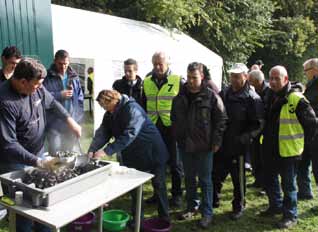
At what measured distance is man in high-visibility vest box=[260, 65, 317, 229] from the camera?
3596mm

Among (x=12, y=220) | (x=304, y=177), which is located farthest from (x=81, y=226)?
→ (x=304, y=177)

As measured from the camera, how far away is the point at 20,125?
2.63 metres

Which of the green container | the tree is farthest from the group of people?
the tree

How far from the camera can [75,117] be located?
4.58m

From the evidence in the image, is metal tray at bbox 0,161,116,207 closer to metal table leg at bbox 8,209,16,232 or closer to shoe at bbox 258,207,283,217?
metal table leg at bbox 8,209,16,232

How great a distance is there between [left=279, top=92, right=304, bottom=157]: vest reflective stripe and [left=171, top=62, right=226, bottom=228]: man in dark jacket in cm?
65

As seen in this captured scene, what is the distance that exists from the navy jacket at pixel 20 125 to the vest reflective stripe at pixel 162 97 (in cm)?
168

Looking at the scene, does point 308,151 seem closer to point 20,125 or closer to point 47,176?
point 47,176

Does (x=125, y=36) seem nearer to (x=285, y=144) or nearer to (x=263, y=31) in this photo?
(x=285, y=144)

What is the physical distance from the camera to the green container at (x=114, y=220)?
3513mm

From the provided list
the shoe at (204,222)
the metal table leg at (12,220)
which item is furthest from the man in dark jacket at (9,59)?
the shoe at (204,222)

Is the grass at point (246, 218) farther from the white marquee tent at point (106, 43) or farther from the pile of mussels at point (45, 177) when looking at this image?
the white marquee tent at point (106, 43)

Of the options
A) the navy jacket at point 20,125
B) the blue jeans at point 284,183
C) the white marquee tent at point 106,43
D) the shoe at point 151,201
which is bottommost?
the shoe at point 151,201

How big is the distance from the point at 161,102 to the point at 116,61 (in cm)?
293
